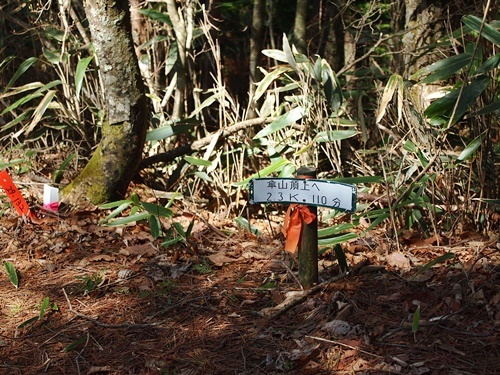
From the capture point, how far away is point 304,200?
2914mm

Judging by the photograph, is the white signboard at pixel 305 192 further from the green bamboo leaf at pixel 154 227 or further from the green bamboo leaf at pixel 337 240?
the green bamboo leaf at pixel 154 227

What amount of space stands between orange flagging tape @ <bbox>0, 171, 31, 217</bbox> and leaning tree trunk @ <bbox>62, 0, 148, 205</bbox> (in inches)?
10.8

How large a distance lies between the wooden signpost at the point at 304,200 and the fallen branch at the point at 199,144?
1.52 metres

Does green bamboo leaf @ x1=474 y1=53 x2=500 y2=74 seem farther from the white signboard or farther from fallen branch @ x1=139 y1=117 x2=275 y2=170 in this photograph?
fallen branch @ x1=139 y1=117 x2=275 y2=170

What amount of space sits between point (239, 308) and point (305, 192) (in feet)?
1.89

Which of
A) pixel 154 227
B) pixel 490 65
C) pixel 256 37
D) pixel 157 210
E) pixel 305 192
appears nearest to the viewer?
pixel 305 192

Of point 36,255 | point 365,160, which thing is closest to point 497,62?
point 365,160

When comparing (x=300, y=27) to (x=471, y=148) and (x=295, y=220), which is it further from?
(x=295, y=220)

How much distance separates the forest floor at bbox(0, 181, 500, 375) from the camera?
2598 millimetres

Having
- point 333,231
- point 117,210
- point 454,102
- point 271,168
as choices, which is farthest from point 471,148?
point 117,210

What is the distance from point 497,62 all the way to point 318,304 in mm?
1466

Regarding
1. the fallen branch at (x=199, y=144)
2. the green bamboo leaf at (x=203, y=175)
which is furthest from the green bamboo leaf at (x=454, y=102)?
the green bamboo leaf at (x=203, y=175)

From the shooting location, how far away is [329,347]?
2621 mm

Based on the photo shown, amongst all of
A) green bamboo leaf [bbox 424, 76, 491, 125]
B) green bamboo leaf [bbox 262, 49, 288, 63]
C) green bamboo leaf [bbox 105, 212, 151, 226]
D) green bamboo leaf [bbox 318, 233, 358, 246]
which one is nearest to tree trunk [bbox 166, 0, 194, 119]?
green bamboo leaf [bbox 262, 49, 288, 63]
